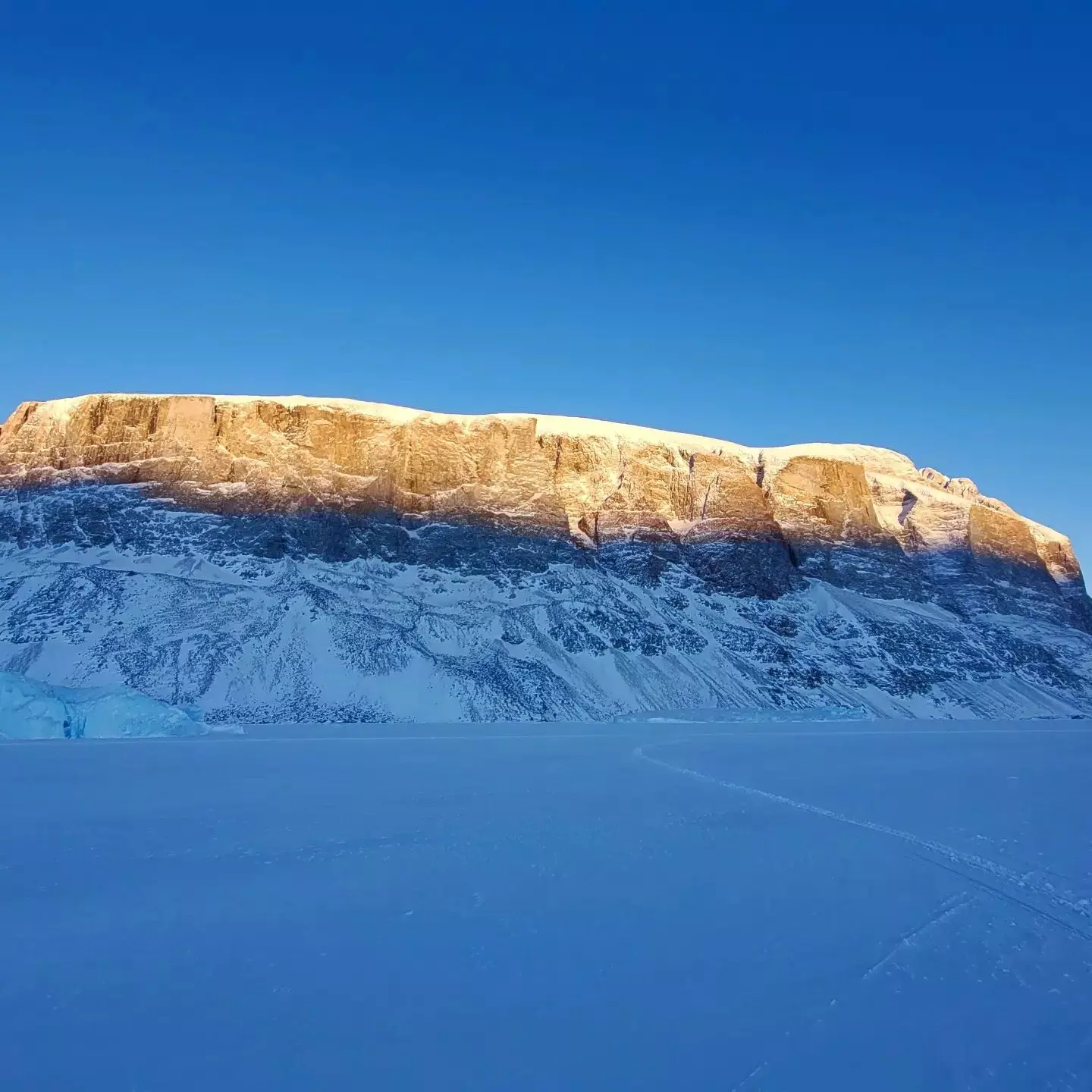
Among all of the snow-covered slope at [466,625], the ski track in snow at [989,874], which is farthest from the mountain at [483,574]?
the ski track in snow at [989,874]

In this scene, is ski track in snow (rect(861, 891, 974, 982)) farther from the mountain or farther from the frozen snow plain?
the mountain

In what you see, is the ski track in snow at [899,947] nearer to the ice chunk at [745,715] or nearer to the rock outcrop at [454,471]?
the ice chunk at [745,715]

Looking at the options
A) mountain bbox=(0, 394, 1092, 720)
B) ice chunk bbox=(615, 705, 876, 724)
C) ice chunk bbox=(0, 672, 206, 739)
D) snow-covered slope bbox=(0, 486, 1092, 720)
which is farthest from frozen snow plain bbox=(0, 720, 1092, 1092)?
mountain bbox=(0, 394, 1092, 720)

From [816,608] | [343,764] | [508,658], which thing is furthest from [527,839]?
[816,608]

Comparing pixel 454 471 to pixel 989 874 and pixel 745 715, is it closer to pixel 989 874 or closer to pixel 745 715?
pixel 745 715

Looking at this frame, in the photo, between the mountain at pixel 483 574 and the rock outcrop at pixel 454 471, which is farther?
the rock outcrop at pixel 454 471

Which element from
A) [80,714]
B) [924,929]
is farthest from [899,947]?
[80,714]
